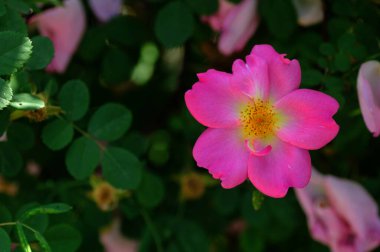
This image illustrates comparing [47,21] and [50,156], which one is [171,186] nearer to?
[50,156]

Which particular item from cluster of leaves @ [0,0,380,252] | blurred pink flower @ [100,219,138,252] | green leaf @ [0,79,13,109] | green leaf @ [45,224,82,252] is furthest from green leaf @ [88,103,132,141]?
blurred pink flower @ [100,219,138,252]

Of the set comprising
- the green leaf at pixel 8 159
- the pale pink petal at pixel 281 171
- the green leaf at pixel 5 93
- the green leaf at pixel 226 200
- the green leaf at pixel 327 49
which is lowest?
the green leaf at pixel 226 200

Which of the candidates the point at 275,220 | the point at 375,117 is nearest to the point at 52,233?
the point at 375,117

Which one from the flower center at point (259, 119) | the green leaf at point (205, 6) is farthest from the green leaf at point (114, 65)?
the flower center at point (259, 119)

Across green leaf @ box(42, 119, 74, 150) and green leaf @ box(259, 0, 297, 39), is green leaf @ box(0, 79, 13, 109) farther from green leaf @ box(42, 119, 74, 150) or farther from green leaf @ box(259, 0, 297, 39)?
green leaf @ box(259, 0, 297, 39)

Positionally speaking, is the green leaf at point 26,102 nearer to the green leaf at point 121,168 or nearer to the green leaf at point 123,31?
the green leaf at point 121,168

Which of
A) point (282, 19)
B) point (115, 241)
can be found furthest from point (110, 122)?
point (115, 241)
